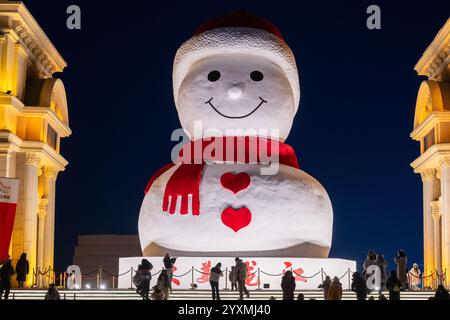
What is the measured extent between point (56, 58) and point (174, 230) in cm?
1517

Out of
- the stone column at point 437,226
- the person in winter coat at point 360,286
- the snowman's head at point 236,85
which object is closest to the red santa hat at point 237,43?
the snowman's head at point 236,85

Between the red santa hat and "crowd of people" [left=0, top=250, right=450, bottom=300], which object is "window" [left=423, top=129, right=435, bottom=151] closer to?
the red santa hat

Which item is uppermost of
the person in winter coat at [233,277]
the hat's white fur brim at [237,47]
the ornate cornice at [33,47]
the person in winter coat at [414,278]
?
the ornate cornice at [33,47]

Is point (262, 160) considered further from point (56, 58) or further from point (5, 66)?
point (56, 58)

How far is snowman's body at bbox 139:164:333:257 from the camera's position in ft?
103

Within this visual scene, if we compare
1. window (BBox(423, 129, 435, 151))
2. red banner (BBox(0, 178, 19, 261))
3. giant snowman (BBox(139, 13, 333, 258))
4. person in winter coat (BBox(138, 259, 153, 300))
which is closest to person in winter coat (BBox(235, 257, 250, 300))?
person in winter coat (BBox(138, 259, 153, 300))

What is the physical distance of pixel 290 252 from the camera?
3178cm

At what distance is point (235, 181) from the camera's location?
31.5 metres

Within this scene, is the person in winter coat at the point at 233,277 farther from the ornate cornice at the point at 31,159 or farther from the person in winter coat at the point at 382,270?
the ornate cornice at the point at 31,159

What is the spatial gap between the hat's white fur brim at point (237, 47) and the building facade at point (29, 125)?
7106 millimetres

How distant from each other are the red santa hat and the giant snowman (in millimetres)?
33

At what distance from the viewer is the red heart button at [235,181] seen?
103ft
